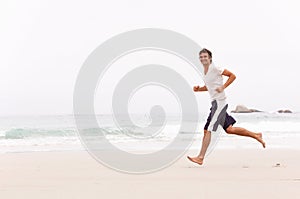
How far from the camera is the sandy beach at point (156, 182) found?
144 inches

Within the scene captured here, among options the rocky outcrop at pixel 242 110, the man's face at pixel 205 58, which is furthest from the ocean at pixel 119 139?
the rocky outcrop at pixel 242 110

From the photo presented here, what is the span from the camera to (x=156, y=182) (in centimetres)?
430

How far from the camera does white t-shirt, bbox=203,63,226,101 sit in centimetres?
542

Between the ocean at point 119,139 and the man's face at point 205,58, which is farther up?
the man's face at point 205,58

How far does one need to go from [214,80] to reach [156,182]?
1.85 m

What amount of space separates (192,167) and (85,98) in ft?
14.4

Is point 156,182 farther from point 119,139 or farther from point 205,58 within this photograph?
point 119,139

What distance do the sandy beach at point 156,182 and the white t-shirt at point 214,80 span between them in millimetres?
1051

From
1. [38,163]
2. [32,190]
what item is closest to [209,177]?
[32,190]

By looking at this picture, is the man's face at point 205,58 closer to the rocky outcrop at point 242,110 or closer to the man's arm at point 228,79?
the man's arm at point 228,79

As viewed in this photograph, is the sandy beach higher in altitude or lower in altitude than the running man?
lower

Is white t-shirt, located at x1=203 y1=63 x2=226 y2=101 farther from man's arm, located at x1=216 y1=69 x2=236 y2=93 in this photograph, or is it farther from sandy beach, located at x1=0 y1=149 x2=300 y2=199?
sandy beach, located at x1=0 y1=149 x2=300 y2=199

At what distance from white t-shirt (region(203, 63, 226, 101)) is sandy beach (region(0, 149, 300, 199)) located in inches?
41.4

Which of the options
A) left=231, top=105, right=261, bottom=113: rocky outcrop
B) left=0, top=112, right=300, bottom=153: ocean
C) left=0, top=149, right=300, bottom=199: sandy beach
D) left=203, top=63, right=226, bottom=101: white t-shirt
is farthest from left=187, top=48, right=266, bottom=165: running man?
left=231, top=105, right=261, bottom=113: rocky outcrop
